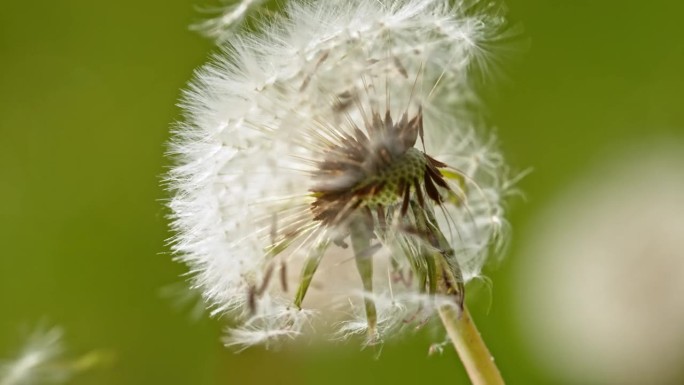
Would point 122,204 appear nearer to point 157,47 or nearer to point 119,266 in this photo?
point 119,266

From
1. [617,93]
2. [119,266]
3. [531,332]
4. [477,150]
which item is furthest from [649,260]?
[119,266]

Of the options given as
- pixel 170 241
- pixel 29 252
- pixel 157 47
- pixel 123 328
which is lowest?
pixel 170 241

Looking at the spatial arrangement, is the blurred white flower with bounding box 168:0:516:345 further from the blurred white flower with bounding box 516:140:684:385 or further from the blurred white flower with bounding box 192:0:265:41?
the blurred white flower with bounding box 516:140:684:385

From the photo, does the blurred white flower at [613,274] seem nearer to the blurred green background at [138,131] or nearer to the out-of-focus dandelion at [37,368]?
the blurred green background at [138,131]

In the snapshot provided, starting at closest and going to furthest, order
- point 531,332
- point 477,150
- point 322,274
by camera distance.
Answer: point 322,274 → point 477,150 → point 531,332

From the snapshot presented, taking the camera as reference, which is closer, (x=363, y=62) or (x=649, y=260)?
(x=363, y=62)

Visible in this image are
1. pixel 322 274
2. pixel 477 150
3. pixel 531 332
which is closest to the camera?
pixel 322 274

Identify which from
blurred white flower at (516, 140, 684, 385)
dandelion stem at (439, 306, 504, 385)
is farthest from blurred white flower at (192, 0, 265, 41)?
blurred white flower at (516, 140, 684, 385)
